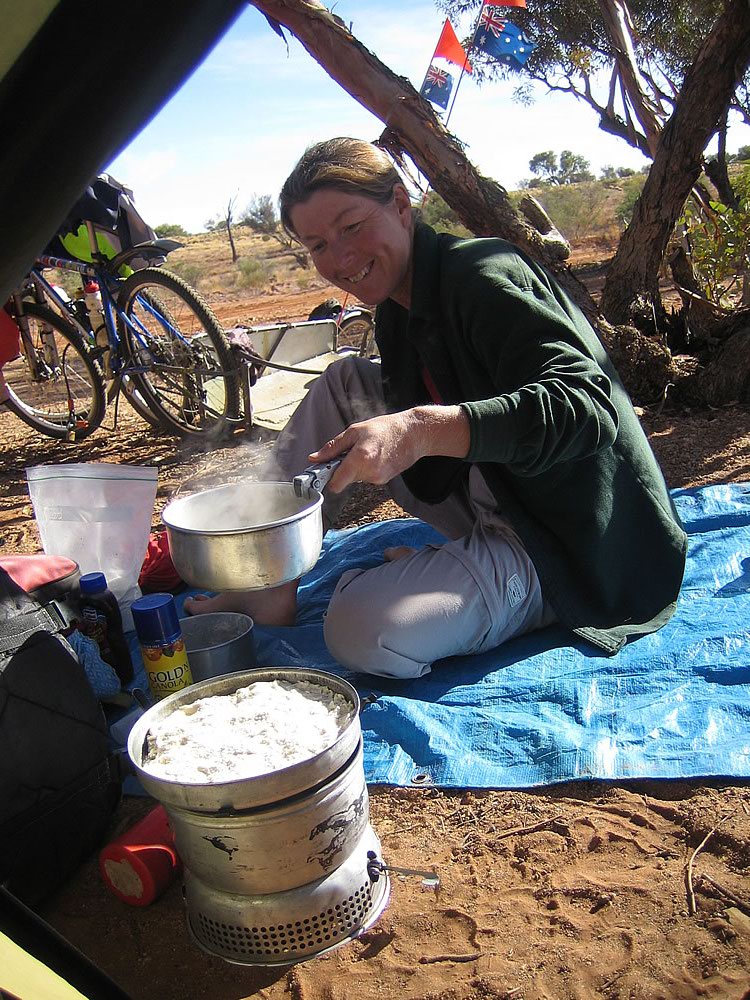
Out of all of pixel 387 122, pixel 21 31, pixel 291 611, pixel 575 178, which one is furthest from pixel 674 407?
pixel 575 178

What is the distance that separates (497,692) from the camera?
7.41 feet

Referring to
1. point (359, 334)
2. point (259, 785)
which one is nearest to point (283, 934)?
point (259, 785)

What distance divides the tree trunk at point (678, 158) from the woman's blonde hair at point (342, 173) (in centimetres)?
336

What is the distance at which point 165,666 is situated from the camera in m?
2.04

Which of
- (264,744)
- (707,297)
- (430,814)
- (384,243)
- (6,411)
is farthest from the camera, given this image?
(6,411)

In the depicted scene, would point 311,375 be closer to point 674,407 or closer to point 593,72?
point 674,407

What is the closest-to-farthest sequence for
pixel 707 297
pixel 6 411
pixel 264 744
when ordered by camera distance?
1. pixel 264 744
2. pixel 707 297
3. pixel 6 411

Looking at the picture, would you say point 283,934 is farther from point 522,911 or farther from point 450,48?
point 450,48

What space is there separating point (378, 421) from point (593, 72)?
14833 mm

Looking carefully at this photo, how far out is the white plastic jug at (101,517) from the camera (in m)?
2.80

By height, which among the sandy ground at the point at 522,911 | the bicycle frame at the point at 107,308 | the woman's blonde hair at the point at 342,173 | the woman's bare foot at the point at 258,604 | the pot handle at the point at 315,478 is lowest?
the sandy ground at the point at 522,911

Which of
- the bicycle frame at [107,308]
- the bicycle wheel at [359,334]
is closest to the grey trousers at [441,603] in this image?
the bicycle frame at [107,308]

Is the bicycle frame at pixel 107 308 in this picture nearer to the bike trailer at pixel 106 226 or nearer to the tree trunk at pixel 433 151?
the bike trailer at pixel 106 226

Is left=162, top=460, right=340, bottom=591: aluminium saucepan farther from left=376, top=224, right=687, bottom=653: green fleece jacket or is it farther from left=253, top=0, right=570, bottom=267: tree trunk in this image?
left=253, top=0, right=570, bottom=267: tree trunk
